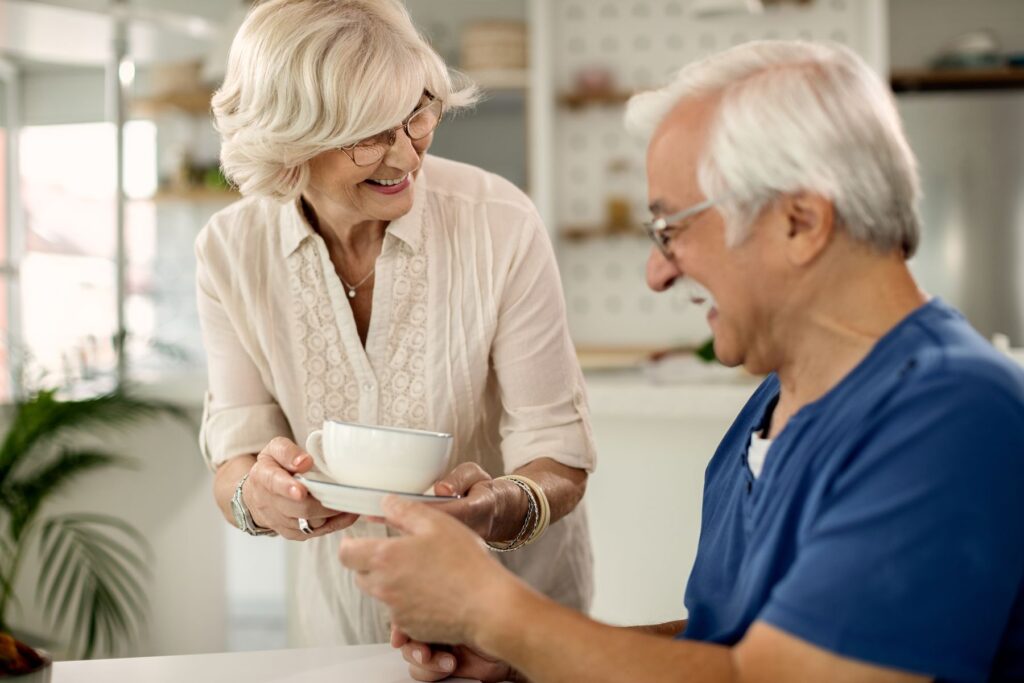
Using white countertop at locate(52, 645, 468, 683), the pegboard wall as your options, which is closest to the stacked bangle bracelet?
white countertop at locate(52, 645, 468, 683)

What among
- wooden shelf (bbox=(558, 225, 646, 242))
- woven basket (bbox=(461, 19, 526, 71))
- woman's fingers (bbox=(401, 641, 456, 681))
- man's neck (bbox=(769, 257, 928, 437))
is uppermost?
woven basket (bbox=(461, 19, 526, 71))

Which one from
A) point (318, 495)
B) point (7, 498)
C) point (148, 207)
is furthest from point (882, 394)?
point (148, 207)

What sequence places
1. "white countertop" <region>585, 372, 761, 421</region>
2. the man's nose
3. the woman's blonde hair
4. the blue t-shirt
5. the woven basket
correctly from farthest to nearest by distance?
the woven basket, "white countertop" <region>585, 372, 761, 421</region>, the woman's blonde hair, the man's nose, the blue t-shirt

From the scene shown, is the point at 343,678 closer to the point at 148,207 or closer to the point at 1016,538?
the point at 1016,538

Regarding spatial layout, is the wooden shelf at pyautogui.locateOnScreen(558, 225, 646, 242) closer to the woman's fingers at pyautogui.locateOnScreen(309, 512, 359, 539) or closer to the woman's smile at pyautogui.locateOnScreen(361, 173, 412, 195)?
the woman's smile at pyautogui.locateOnScreen(361, 173, 412, 195)

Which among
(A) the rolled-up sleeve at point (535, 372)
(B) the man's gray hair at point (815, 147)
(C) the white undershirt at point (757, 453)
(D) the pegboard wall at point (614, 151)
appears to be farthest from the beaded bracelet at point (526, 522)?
(D) the pegboard wall at point (614, 151)

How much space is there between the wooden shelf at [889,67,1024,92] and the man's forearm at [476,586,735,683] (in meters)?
5.45

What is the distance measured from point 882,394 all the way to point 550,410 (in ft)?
2.46

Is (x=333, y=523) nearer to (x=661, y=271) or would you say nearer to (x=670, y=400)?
(x=661, y=271)

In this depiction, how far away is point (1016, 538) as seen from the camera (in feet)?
3.05

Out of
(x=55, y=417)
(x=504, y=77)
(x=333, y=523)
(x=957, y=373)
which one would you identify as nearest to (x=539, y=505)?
(x=333, y=523)

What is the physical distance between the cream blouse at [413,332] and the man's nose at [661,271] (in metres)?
0.53

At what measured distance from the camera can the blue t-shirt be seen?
0.90 meters

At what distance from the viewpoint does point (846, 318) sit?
109 centimetres
